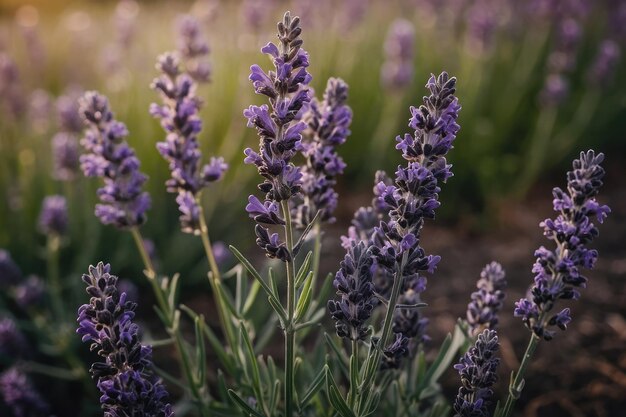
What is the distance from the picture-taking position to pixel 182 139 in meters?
2.23

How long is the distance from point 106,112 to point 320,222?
82 centimetres

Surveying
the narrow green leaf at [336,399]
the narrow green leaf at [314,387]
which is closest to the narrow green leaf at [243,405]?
the narrow green leaf at [314,387]

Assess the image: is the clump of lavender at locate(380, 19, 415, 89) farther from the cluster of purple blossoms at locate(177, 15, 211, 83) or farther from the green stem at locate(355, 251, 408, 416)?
the green stem at locate(355, 251, 408, 416)

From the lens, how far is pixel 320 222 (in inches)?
89.2

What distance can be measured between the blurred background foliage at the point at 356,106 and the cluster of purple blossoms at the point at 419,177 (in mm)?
2389

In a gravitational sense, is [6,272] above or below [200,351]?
below

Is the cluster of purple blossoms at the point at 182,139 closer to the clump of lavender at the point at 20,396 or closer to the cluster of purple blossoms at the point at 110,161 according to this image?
the cluster of purple blossoms at the point at 110,161

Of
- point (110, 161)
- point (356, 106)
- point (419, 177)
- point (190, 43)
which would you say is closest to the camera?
point (419, 177)

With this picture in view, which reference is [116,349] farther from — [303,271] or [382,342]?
[382,342]

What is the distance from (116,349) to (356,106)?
463cm

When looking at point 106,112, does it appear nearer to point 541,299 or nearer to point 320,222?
point 320,222

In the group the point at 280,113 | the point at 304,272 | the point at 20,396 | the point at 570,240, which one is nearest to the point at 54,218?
the point at 20,396

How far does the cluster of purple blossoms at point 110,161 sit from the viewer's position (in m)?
2.20

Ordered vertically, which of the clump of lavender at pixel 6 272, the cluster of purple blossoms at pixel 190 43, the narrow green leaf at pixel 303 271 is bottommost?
the clump of lavender at pixel 6 272
